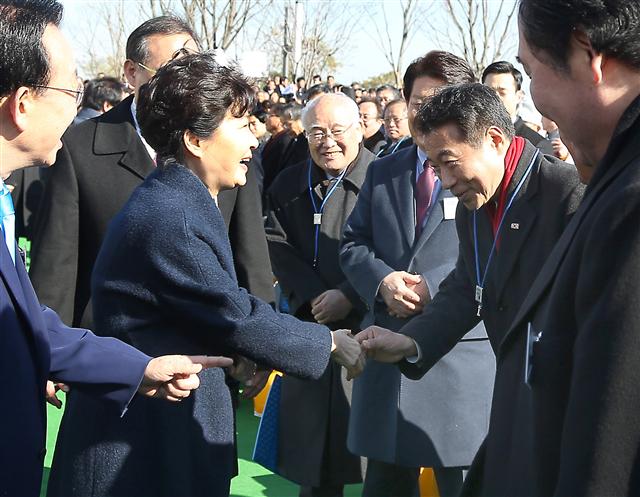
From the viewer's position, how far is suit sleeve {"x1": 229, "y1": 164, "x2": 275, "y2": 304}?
13.0 feet

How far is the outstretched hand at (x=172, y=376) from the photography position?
8.24 ft

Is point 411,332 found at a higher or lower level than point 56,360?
higher

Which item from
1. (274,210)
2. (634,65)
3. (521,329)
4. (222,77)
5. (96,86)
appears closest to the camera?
(634,65)

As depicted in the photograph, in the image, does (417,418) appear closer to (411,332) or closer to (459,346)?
(459,346)

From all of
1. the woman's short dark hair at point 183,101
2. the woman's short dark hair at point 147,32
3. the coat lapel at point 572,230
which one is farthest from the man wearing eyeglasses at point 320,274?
the coat lapel at point 572,230

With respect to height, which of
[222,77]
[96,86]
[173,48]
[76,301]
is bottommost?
[76,301]

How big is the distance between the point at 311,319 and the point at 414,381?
968mm

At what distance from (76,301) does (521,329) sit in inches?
97.1

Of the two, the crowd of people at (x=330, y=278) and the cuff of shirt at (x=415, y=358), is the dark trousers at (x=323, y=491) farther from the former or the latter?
the cuff of shirt at (x=415, y=358)

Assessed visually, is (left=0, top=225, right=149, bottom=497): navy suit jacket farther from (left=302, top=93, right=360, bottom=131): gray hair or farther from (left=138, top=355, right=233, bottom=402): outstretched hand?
(left=302, top=93, right=360, bottom=131): gray hair

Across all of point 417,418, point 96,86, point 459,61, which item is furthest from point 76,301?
point 96,86

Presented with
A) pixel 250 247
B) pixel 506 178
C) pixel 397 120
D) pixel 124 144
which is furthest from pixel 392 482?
pixel 397 120

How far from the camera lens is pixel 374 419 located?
13.5 feet

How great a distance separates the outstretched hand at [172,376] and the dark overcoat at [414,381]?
Result: 1605mm
